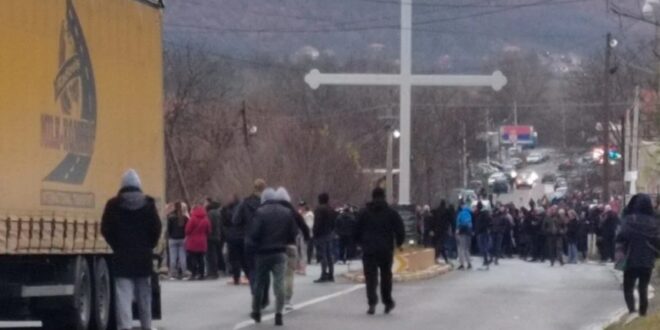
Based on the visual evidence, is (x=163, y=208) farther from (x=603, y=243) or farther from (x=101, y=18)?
(x=603, y=243)

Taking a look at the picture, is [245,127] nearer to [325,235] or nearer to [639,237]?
[325,235]

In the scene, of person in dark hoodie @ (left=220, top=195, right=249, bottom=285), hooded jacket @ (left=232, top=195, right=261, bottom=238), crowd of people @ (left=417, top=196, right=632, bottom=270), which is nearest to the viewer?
hooded jacket @ (left=232, top=195, right=261, bottom=238)

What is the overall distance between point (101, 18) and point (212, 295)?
890 cm

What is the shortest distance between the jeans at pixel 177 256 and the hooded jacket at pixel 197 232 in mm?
895

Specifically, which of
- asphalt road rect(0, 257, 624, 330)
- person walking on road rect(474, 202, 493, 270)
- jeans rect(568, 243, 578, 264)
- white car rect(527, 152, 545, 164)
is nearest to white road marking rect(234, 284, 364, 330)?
asphalt road rect(0, 257, 624, 330)

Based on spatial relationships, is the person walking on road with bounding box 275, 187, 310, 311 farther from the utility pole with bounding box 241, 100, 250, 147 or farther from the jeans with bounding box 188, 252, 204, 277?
the utility pole with bounding box 241, 100, 250, 147

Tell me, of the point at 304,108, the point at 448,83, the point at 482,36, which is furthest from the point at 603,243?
the point at 482,36

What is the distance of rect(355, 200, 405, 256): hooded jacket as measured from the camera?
2225cm

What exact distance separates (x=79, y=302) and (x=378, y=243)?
5.18m

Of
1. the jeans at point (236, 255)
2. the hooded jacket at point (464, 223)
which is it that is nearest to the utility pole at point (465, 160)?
the hooded jacket at point (464, 223)

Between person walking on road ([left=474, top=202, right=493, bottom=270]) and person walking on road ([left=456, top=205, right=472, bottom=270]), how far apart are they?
1.72 m

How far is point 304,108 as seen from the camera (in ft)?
264

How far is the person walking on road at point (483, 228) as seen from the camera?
1661 inches

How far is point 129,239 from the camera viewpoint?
17.1 metres
